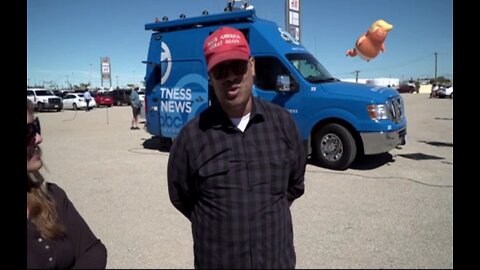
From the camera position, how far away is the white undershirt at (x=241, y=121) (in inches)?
78.4

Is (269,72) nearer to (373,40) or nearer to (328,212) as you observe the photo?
(373,40)

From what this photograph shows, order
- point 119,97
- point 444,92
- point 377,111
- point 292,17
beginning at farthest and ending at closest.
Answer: point 444,92
point 119,97
point 292,17
point 377,111

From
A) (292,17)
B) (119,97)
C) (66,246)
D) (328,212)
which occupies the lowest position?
(328,212)

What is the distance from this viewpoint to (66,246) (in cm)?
187

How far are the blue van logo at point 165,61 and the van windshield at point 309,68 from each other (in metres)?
3.18

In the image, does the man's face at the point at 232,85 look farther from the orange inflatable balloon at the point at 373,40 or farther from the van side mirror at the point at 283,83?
the orange inflatable balloon at the point at 373,40

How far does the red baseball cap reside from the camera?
194 cm

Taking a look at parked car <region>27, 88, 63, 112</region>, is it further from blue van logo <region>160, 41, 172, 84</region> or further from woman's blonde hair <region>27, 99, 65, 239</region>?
woman's blonde hair <region>27, 99, 65, 239</region>

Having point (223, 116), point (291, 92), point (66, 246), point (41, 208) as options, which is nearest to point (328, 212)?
point (291, 92)

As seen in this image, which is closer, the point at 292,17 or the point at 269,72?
the point at 269,72

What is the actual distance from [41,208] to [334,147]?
646cm

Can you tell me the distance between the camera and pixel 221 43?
1972 millimetres

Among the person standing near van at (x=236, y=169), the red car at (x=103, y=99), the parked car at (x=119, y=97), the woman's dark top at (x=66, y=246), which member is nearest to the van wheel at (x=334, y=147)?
the person standing near van at (x=236, y=169)

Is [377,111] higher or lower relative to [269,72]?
lower
